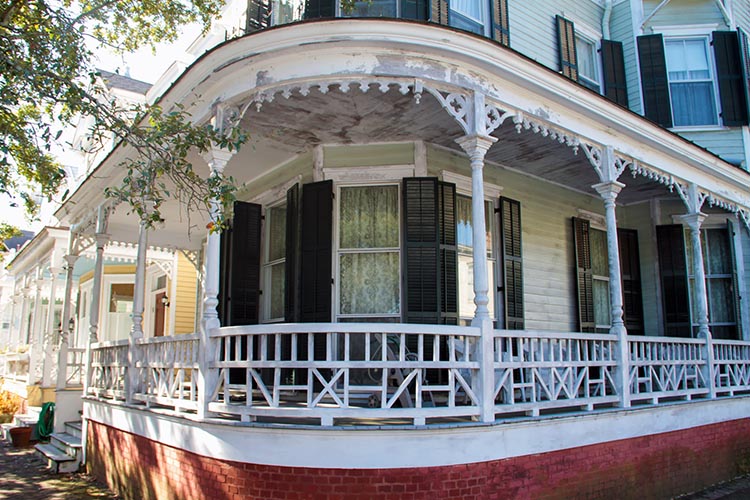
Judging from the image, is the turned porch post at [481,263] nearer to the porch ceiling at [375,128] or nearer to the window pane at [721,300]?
the porch ceiling at [375,128]

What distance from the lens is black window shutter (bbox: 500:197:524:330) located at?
30.0 feet

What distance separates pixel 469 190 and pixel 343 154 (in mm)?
1926

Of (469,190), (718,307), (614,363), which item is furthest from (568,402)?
(718,307)

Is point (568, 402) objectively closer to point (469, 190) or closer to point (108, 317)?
point (469, 190)

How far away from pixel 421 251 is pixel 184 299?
10.3 metres

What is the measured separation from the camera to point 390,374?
730 cm

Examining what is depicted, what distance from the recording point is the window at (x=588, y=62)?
1250 cm

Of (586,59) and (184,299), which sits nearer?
(586,59)

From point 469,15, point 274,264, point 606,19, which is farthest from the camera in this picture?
point 606,19

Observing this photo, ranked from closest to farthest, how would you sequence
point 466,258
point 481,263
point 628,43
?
1. point 481,263
2. point 466,258
3. point 628,43

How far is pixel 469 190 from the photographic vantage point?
8.99 metres

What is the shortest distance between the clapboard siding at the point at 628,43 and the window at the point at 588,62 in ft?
2.52

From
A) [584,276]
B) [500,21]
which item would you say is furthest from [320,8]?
[584,276]

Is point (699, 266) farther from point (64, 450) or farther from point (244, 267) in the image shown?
point (64, 450)
